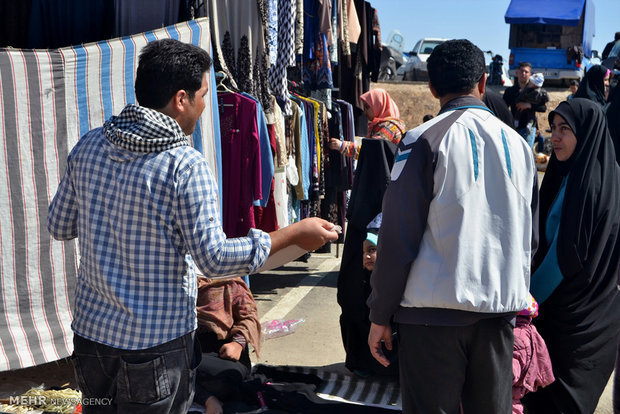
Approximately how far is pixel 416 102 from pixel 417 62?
14.2 feet

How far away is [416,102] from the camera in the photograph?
21.0 m

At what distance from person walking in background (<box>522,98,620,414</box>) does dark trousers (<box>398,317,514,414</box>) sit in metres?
1.34

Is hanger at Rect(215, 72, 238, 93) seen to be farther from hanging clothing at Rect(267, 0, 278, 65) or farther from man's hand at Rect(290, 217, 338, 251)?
man's hand at Rect(290, 217, 338, 251)

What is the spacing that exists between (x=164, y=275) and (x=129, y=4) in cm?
304

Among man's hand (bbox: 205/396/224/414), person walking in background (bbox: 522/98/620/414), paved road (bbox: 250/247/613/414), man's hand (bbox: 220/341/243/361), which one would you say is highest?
person walking in background (bbox: 522/98/620/414)

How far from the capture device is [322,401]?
386 centimetres

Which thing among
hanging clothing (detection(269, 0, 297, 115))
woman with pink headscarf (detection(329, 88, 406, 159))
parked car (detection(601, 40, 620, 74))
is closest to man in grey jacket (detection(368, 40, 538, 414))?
woman with pink headscarf (detection(329, 88, 406, 159))

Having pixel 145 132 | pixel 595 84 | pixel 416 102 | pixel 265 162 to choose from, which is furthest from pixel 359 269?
pixel 416 102

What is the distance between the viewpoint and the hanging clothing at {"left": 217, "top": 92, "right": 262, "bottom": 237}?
5.06 m

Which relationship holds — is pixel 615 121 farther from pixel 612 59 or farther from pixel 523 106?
pixel 523 106

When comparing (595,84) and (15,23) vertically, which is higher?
(15,23)

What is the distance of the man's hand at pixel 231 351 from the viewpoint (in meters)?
3.62

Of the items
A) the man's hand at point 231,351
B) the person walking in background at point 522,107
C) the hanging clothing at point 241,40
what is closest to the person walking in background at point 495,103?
the hanging clothing at point 241,40

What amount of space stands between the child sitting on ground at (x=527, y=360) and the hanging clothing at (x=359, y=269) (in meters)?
1.13
